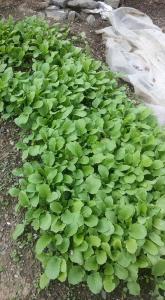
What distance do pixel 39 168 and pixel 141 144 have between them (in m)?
0.70

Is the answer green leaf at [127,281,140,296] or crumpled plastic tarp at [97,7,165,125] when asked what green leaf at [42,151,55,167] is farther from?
crumpled plastic tarp at [97,7,165,125]

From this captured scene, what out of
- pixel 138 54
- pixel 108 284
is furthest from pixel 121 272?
pixel 138 54

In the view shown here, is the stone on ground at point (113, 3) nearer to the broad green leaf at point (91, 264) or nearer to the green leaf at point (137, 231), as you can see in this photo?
the green leaf at point (137, 231)

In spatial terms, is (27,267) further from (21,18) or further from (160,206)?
(21,18)

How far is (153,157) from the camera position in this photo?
113 inches

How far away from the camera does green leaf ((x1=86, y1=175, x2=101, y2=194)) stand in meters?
2.55

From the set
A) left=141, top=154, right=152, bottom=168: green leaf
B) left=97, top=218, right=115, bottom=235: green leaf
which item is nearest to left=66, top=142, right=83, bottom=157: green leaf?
left=141, top=154, right=152, bottom=168: green leaf

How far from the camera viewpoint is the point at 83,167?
2.71 meters

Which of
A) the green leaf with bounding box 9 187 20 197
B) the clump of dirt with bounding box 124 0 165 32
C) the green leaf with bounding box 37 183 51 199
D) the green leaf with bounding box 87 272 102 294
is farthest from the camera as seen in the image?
the clump of dirt with bounding box 124 0 165 32

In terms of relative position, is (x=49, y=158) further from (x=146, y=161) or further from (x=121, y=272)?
(x=121, y=272)

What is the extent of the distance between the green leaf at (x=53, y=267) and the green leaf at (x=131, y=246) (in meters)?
0.37

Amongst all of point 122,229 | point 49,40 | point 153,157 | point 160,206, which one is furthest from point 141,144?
point 49,40

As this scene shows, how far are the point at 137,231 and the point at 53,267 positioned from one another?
489 mm

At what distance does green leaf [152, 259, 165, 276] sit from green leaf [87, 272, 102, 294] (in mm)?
330
